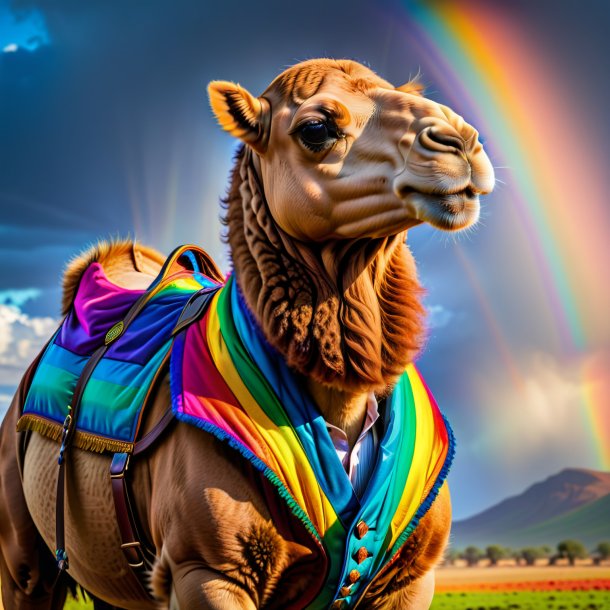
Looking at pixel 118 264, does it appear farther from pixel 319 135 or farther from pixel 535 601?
pixel 535 601

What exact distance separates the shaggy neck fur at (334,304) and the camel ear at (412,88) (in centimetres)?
72

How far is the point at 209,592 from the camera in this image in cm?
354

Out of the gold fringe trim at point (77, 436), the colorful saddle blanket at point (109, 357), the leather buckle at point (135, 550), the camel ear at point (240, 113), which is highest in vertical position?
the camel ear at point (240, 113)

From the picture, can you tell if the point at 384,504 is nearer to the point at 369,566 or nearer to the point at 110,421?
the point at 369,566

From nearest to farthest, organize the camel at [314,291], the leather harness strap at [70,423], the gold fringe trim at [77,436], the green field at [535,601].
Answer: the camel at [314,291]
the gold fringe trim at [77,436]
the leather harness strap at [70,423]
the green field at [535,601]

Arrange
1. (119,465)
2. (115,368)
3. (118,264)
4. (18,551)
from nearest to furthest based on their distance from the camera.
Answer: (119,465) → (115,368) → (18,551) → (118,264)

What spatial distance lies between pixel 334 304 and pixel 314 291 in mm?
101

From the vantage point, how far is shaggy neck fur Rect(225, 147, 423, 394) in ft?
12.0

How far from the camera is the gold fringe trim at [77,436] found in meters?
4.21

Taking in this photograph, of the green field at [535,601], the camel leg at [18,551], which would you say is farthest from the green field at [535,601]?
the camel leg at [18,551]

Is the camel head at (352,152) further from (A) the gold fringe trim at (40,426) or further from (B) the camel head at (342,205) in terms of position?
(A) the gold fringe trim at (40,426)

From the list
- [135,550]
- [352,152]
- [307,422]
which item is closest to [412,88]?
[352,152]

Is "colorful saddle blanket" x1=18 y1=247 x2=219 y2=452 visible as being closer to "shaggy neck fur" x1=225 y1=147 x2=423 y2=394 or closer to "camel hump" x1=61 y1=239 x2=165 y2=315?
"camel hump" x1=61 y1=239 x2=165 y2=315

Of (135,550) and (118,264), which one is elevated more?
(118,264)
